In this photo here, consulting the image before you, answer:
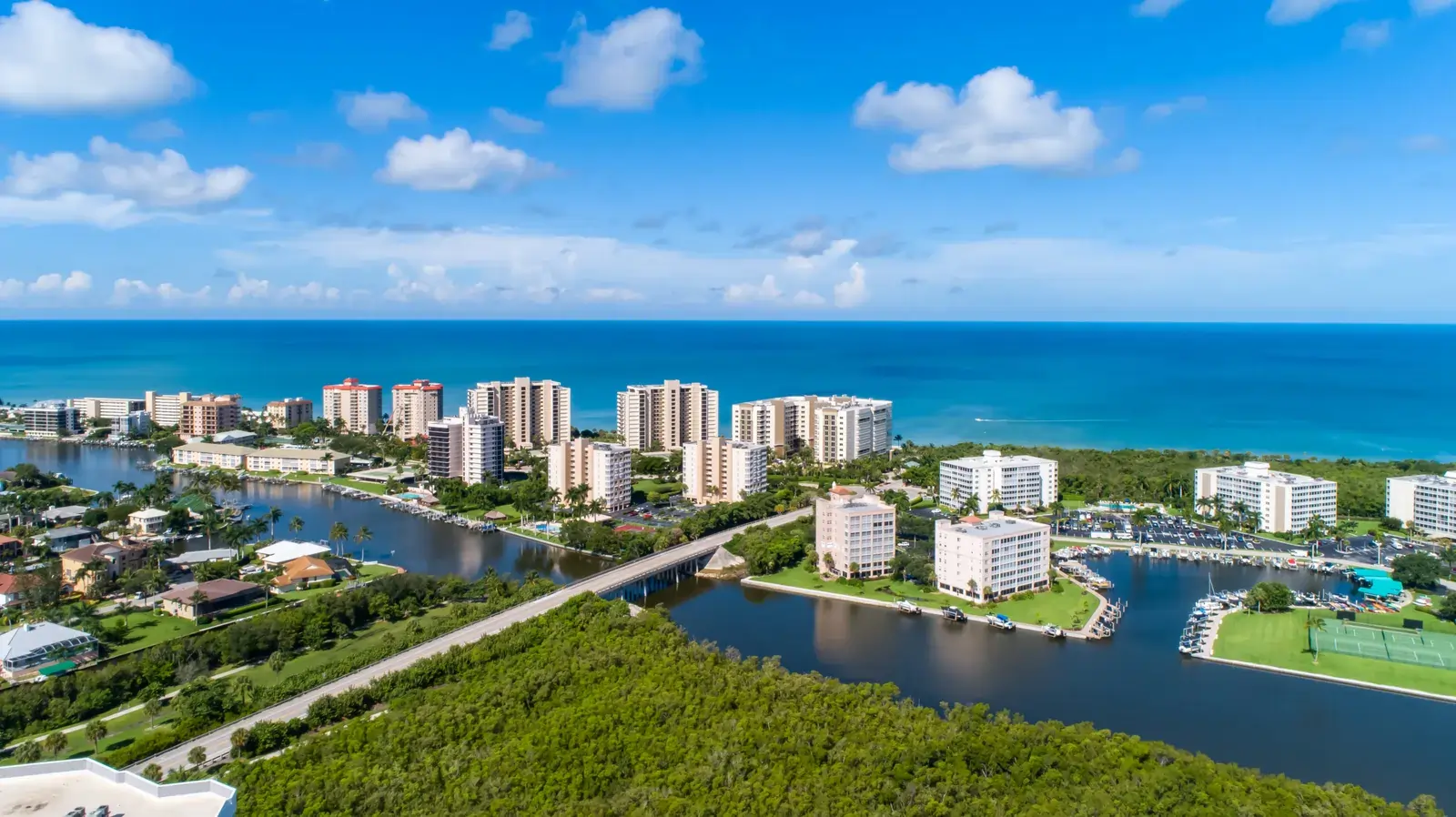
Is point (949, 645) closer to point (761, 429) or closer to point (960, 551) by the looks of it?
point (960, 551)

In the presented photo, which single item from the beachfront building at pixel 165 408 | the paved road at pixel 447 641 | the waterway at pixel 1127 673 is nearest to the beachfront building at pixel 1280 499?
the waterway at pixel 1127 673

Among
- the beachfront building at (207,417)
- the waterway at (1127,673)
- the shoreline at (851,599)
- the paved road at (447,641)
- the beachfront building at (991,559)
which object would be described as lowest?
the waterway at (1127,673)

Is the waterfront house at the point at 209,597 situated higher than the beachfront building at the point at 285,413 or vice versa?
the beachfront building at the point at 285,413

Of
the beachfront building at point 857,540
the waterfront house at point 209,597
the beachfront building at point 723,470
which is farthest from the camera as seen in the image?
the beachfront building at point 723,470

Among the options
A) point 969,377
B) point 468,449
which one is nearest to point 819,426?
point 468,449

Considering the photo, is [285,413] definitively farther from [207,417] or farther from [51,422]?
[51,422]

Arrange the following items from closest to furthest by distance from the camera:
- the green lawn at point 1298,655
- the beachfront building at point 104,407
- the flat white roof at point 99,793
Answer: the flat white roof at point 99,793 → the green lawn at point 1298,655 → the beachfront building at point 104,407

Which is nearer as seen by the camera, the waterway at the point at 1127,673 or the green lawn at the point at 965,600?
the waterway at the point at 1127,673

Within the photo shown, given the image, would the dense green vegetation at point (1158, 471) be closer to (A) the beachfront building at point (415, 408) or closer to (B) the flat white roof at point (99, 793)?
(A) the beachfront building at point (415, 408)
